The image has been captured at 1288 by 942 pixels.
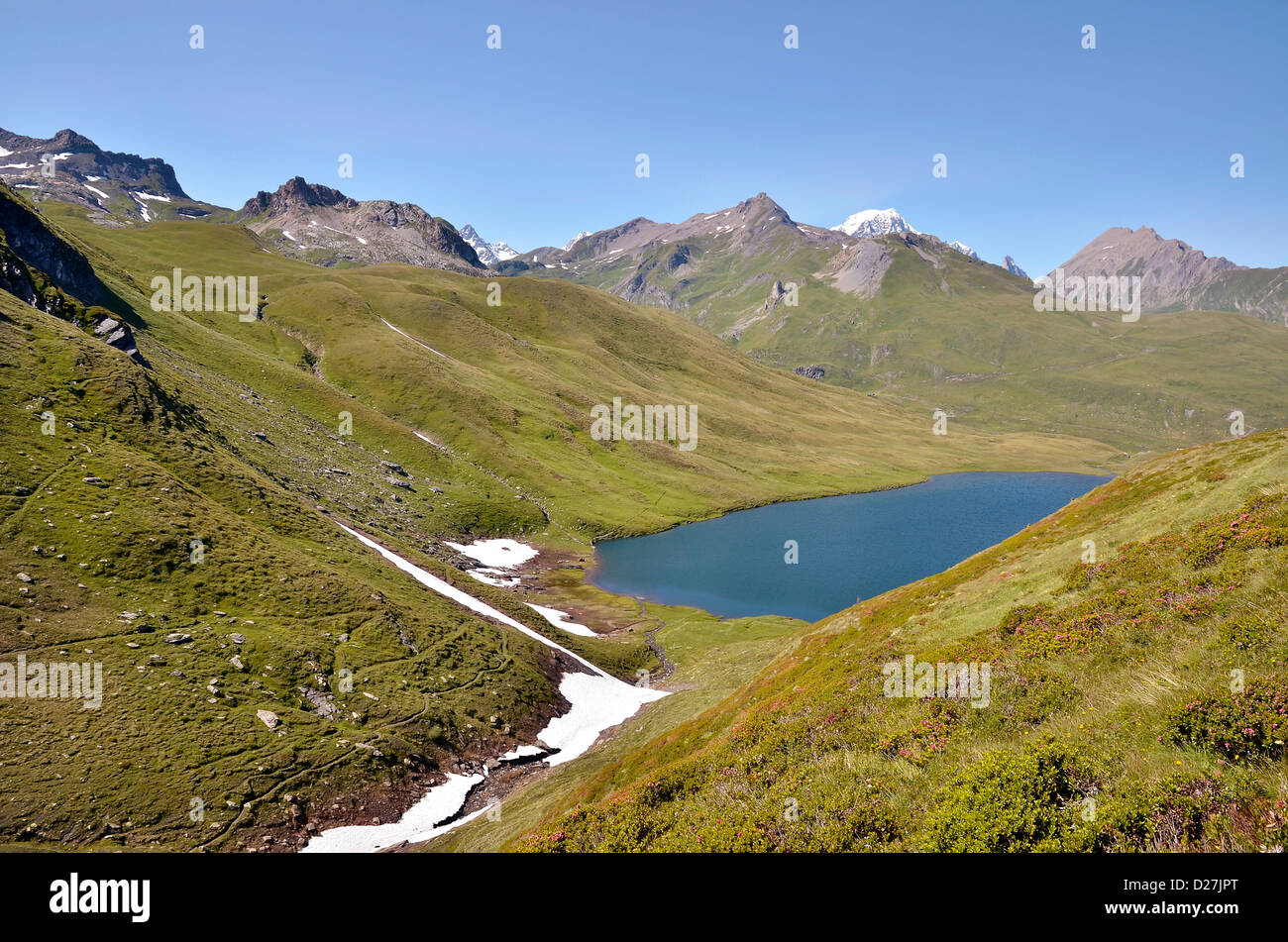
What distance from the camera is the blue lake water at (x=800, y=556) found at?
11750 cm

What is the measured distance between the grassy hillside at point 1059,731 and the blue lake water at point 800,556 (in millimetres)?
85160

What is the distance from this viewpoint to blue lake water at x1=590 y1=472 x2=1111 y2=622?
385 ft

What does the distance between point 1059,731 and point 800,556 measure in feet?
440

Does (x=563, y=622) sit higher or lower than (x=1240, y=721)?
lower

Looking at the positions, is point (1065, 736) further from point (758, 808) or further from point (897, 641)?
point (897, 641)

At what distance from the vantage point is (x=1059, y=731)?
45.1ft

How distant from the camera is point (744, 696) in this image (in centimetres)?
3888

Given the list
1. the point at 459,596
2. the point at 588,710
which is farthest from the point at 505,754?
the point at 459,596

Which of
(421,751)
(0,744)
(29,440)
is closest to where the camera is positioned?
(0,744)

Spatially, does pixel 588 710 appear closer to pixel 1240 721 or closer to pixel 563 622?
pixel 563 622

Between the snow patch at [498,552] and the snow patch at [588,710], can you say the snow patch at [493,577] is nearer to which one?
the snow patch at [498,552]
